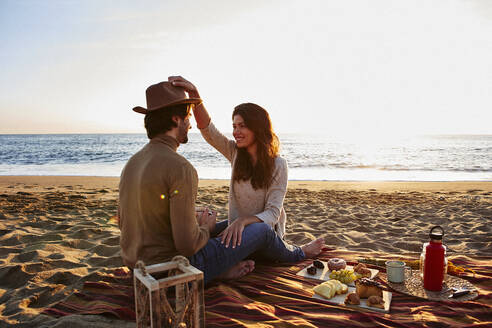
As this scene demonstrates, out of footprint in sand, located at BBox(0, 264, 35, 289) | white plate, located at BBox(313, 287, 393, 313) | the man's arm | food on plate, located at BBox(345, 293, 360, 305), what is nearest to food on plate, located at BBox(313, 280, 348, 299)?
white plate, located at BBox(313, 287, 393, 313)

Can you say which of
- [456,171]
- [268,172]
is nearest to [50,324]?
[268,172]

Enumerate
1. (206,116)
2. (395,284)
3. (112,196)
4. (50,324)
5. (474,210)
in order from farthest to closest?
1. (112,196)
2. (474,210)
3. (206,116)
4. (395,284)
5. (50,324)

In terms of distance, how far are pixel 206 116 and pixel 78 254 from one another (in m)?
1.88

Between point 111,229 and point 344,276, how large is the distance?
3.04 m

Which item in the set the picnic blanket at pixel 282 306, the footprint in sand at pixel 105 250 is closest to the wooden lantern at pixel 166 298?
the picnic blanket at pixel 282 306

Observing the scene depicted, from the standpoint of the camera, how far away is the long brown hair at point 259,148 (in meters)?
3.20

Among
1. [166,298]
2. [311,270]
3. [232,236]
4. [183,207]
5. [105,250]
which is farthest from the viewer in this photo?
[105,250]

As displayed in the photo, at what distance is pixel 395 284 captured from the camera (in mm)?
2547

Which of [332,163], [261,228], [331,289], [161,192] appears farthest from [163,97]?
[332,163]

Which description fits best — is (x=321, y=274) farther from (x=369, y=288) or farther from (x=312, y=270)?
(x=369, y=288)

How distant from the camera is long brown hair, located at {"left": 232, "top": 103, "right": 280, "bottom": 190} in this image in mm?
3195

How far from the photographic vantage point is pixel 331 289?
2.43 metres

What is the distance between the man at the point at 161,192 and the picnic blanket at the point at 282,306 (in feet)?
1.07

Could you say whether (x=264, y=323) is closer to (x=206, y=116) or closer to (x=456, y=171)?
(x=206, y=116)
